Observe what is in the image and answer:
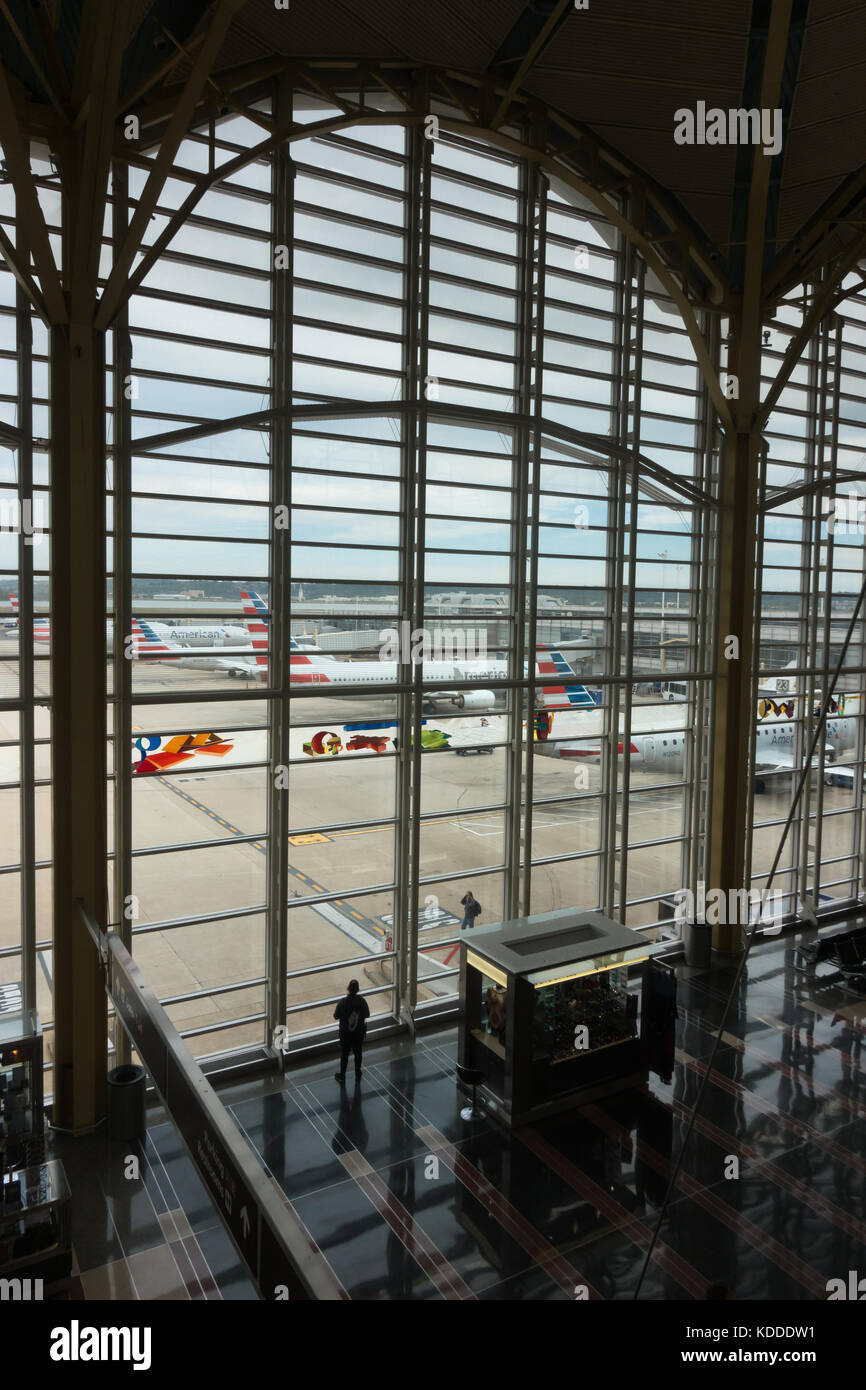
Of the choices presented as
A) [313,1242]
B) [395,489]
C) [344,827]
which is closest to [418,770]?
[344,827]

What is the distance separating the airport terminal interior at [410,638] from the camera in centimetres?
927

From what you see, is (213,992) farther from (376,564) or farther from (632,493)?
(632,493)

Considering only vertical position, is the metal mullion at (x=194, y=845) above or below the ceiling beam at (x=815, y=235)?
below

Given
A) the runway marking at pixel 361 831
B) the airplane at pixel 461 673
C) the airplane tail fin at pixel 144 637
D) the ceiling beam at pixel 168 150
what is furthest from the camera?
the runway marking at pixel 361 831

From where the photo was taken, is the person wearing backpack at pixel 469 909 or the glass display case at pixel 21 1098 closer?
the glass display case at pixel 21 1098

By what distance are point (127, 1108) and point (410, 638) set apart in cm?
696

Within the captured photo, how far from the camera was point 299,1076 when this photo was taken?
476 inches

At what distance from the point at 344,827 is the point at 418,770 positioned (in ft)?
4.44

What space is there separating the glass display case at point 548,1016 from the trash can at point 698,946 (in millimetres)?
4039

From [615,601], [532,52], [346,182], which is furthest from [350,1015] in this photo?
[532,52]

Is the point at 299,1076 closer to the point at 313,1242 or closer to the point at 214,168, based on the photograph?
the point at 313,1242

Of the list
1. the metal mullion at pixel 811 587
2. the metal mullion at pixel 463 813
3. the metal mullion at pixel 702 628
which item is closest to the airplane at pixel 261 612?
the metal mullion at pixel 463 813

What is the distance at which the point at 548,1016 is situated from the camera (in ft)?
37.7

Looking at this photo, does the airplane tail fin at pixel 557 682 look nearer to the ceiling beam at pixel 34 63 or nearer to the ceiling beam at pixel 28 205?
the ceiling beam at pixel 28 205
